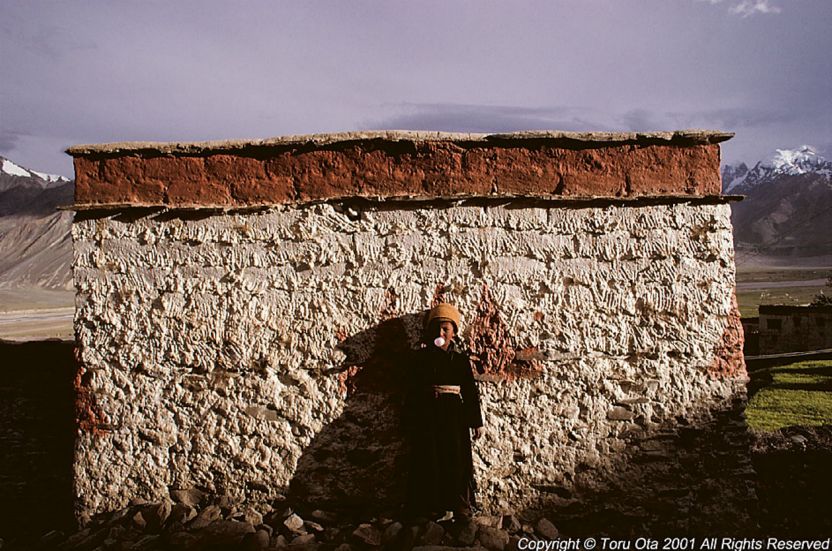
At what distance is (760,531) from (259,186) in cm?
425

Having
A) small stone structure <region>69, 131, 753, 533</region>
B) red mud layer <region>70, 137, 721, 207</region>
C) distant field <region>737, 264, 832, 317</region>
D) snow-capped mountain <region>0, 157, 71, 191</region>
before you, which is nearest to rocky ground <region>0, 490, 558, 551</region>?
small stone structure <region>69, 131, 753, 533</region>

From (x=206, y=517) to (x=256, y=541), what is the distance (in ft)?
1.40

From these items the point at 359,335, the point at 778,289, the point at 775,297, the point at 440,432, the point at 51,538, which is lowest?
the point at 775,297

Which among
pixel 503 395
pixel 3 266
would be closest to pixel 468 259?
pixel 503 395

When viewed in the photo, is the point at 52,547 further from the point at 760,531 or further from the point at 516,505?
the point at 760,531

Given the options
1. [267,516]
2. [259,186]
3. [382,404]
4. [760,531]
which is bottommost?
[760,531]

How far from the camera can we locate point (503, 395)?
3.69 metres

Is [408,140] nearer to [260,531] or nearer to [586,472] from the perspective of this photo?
[586,472]

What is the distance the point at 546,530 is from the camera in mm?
3535

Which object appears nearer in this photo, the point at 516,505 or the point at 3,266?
the point at 516,505

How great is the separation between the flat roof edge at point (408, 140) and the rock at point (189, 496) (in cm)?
238

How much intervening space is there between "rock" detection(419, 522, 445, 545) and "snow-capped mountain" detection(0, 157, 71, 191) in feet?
362

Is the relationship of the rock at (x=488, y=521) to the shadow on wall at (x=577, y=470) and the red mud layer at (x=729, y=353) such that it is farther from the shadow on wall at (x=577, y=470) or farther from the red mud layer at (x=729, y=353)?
the red mud layer at (x=729, y=353)

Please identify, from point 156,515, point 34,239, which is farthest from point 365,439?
point 34,239
